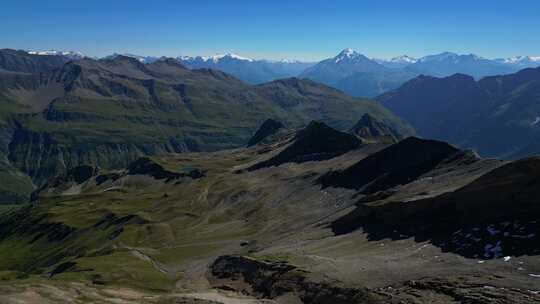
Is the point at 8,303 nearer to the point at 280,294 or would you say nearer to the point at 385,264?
the point at 280,294

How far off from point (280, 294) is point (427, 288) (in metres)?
29.1

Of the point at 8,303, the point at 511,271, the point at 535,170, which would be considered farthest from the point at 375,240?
the point at 8,303

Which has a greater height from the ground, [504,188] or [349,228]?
[504,188]

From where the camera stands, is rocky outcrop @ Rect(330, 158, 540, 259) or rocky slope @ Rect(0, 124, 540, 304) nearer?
rocky slope @ Rect(0, 124, 540, 304)

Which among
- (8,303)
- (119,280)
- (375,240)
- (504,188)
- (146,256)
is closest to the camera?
(8,303)

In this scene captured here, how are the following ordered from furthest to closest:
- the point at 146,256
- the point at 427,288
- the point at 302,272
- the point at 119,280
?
the point at 146,256
the point at 119,280
the point at 302,272
the point at 427,288

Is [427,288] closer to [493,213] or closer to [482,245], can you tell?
[482,245]

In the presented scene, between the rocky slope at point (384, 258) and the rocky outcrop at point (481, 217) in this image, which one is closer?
the rocky slope at point (384, 258)

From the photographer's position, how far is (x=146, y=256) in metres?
171

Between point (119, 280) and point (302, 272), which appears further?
point (119, 280)

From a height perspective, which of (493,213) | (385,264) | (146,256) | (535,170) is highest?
(535,170)

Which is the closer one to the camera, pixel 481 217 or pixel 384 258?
pixel 384 258

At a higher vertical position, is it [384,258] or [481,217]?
[481,217]

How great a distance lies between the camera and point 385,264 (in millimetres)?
93250
